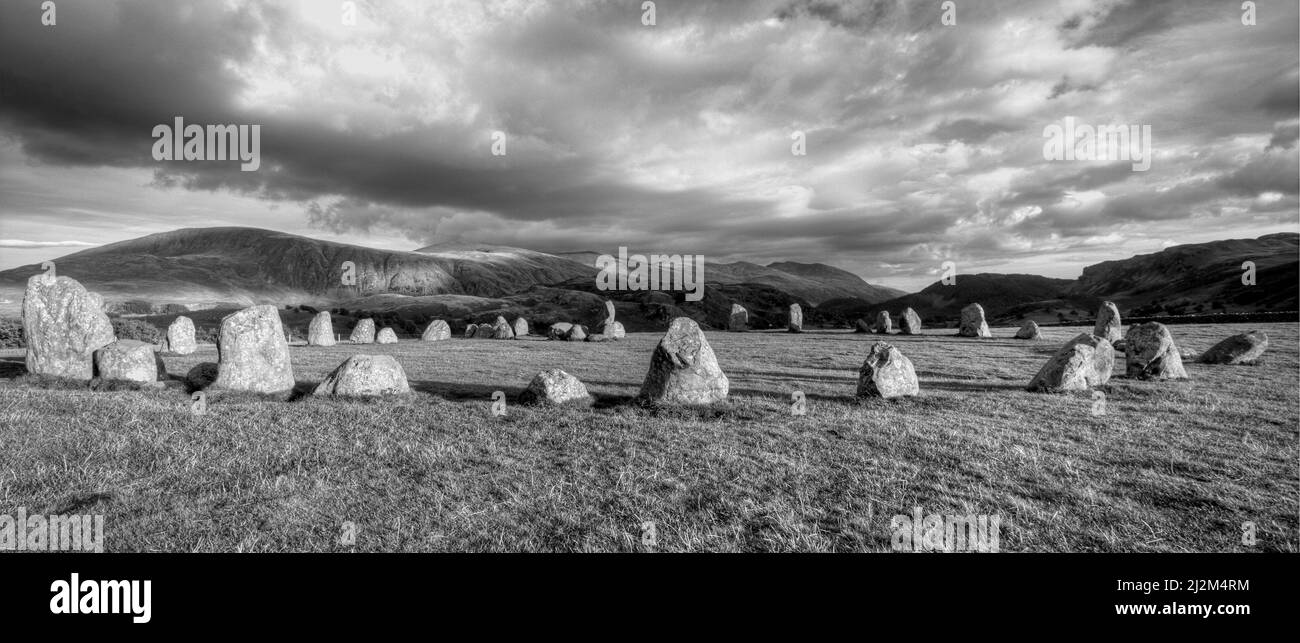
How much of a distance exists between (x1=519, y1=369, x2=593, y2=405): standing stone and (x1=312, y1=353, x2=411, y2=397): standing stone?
3704mm

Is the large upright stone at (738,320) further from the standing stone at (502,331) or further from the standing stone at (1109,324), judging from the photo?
the standing stone at (1109,324)

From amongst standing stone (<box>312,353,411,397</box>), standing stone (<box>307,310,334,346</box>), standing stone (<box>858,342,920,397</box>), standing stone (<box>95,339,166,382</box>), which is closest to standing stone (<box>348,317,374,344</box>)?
standing stone (<box>307,310,334,346</box>)

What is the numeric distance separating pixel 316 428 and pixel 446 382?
7777 millimetres

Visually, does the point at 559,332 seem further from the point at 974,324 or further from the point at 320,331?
the point at 974,324

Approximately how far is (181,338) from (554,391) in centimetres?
3176

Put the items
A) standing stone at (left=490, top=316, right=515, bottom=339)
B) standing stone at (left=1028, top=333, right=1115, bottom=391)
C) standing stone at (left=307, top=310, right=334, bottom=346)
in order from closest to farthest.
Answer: standing stone at (left=1028, top=333, right=1115, bottom=391), standing stone at (left=307, top=310, right=334, bottom=346), standing stone at (left=490, top=316, right=515, bottom=339)

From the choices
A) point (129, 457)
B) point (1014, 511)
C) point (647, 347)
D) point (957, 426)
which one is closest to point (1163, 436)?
point (957, 426)

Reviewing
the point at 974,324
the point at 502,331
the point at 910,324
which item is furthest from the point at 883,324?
the point at 502,331

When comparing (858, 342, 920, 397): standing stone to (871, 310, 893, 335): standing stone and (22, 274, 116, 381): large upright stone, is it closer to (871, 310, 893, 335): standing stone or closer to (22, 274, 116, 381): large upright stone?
(22, 274, 116, 381): large upright stone

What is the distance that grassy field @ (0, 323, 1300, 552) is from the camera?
6.17m

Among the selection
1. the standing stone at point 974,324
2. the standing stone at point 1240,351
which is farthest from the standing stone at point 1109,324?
the standing stone at point 1240,351

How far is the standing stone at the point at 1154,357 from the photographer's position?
58.2 feet

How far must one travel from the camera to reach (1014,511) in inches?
273
